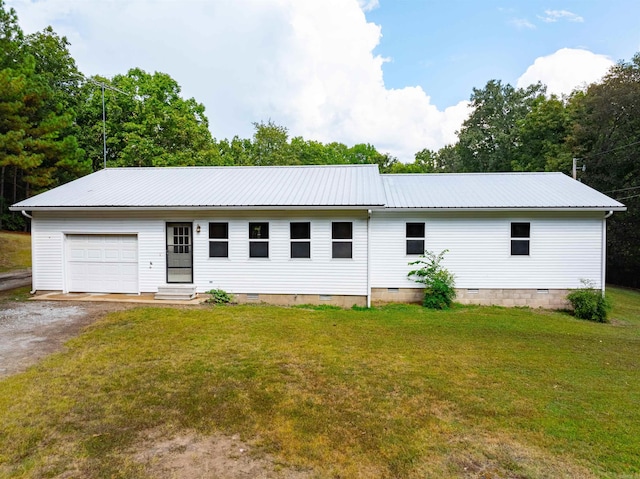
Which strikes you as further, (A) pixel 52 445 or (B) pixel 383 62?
(B) pixel 383 62

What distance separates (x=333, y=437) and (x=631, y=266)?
25071 millimetres

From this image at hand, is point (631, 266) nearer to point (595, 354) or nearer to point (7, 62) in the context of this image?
point (595, 354)

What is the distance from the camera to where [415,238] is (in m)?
10.7

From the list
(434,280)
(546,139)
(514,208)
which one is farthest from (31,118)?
(546,139)

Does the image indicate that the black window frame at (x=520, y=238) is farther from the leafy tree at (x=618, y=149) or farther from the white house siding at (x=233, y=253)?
the leafy tree at (x=618, y=149)

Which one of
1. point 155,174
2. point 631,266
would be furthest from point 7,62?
point 631,266

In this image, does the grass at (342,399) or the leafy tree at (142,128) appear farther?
the leafy tree at (142,128)

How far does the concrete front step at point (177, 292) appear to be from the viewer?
10.1m

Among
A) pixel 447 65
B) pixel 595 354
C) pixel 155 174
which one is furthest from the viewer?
pixel 447 65

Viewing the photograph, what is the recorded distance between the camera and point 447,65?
61.2 ft

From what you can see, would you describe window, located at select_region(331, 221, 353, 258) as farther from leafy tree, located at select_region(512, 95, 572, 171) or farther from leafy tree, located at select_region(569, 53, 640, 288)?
leafy tree, located at select_region(512, 95, 572, 171)

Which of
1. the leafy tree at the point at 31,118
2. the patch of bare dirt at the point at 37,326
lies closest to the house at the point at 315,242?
the patch of bare dirt at the point at 37,326

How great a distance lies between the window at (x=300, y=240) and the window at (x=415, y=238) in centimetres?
305

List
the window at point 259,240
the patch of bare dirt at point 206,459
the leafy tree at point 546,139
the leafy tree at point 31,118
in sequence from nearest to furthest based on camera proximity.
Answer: the patch of bare dirt at point 206,459 → the window at point 259,240 → the leafy tree at point 31,118 → the leafy tree at point 546,139
